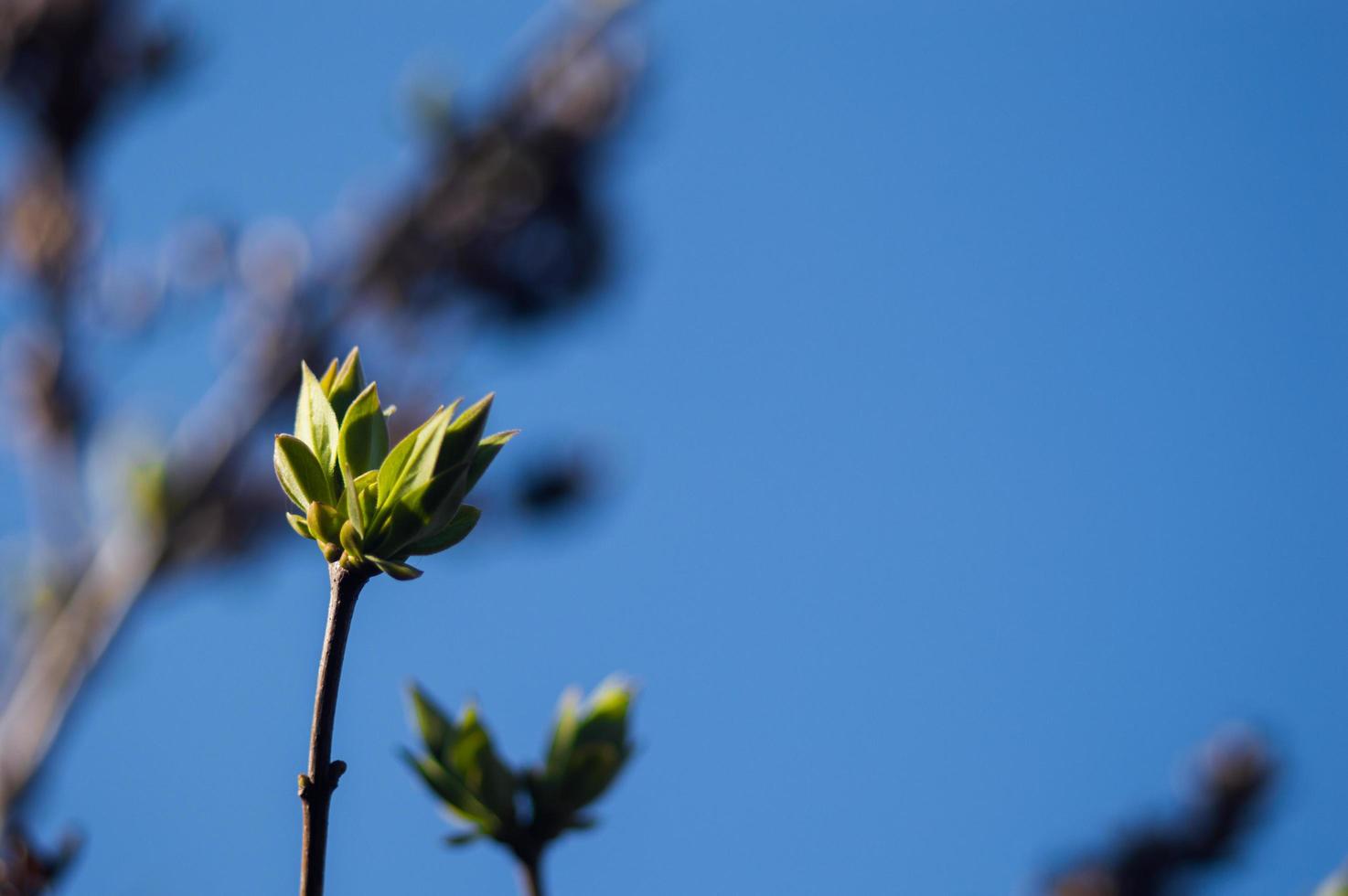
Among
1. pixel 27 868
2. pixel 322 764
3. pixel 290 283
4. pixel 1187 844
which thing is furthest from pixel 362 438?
pixel 290 283

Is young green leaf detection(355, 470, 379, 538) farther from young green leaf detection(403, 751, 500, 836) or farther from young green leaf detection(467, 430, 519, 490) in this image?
young green leaf detection(403, 751, 500, 836)

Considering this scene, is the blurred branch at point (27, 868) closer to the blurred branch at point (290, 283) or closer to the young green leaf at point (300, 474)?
the young green leaf at point (300, 474)

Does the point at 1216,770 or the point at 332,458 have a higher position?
the point at 1216,770

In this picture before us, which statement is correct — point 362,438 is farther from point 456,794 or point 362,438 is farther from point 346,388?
point 456,794

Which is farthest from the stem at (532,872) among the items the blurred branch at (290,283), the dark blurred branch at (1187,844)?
the blurred branch at (290,283)

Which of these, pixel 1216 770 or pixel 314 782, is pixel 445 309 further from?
pixel 314 782

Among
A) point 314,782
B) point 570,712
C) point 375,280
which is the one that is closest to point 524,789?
point 570,712
